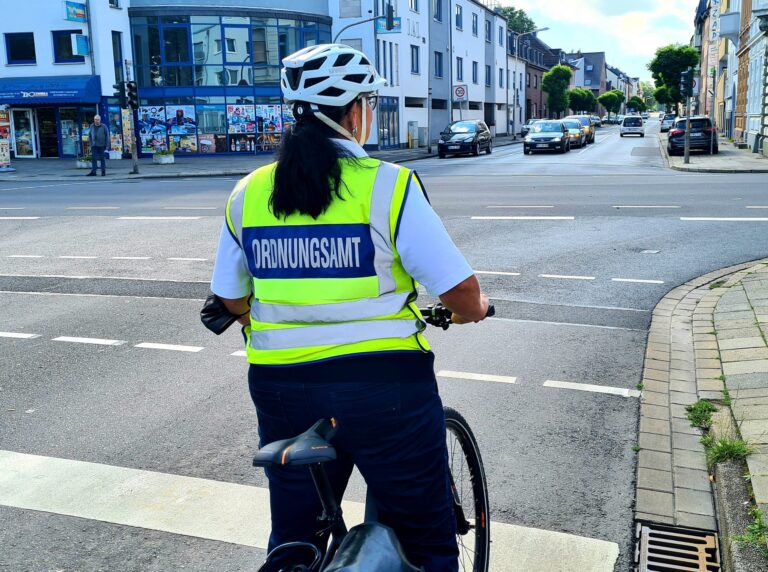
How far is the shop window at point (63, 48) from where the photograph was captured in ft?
123

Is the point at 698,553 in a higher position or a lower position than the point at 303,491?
lower

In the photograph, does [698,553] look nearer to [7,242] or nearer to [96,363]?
[96,363]

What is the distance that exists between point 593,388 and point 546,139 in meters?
36.7

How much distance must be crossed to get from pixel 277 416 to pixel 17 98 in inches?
1573

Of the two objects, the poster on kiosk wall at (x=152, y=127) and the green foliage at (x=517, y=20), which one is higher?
the green foliage at (x=517, y=20)

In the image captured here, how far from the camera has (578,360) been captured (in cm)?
640

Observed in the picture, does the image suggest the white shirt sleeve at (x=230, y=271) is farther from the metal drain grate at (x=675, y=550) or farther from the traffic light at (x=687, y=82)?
the traffic light at (x=687, y=82)

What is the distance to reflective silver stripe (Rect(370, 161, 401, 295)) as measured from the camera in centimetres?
215

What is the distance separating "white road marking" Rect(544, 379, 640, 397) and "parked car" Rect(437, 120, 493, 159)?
3380 centimetres

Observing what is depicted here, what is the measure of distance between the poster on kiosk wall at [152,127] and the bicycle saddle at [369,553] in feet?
129

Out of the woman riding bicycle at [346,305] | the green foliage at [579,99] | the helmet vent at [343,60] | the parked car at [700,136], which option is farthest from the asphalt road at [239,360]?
the green foliage at [579,99]

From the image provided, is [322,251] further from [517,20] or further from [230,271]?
[517,20]

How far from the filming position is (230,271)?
2467 millimetres

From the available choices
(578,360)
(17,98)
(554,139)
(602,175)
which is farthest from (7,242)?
(554,139)
